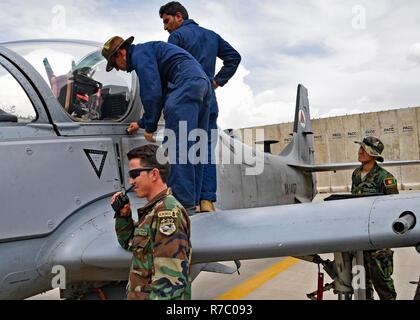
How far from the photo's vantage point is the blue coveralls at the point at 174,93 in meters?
2.95

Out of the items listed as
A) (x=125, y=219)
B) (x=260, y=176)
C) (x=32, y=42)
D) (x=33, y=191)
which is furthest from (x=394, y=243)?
(x=260, y=176)

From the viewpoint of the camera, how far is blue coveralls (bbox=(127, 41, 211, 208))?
9.67 feet

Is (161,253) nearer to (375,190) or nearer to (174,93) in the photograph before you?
(174,93)

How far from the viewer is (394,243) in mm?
2133

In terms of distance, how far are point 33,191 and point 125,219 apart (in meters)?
0.66

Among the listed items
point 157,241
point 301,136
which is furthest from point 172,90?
point 301,136

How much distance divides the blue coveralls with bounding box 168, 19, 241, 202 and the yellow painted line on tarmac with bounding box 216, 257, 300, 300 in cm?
231

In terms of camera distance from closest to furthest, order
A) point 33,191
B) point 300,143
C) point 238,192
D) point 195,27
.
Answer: point 33,191 < point 195,27 < point 238,192 < point 300,143

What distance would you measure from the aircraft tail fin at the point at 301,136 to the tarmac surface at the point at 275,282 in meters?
1.98

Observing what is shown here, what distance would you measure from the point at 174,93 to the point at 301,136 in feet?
20.4

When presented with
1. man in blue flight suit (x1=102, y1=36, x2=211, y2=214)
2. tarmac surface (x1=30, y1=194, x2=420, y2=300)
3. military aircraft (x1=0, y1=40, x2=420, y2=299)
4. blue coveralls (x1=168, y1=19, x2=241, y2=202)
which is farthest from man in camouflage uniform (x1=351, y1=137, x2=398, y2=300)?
man in blue flight suit (x1=102, y1=36, x2=211, y2=214)
